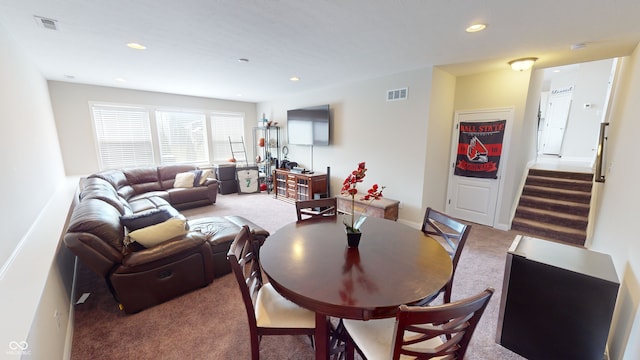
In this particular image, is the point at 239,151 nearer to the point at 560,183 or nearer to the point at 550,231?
the point at 550,231

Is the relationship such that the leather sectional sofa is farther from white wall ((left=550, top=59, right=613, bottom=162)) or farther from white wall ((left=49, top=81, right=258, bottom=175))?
white wall ((left=550, top=59, right=613, bottom=162))

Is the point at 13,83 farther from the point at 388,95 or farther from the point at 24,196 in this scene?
the point at 388,95

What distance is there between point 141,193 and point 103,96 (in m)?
2.21

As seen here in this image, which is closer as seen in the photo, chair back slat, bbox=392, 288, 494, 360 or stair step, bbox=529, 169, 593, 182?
chair back slat, bbox=392, 288, 494, 360

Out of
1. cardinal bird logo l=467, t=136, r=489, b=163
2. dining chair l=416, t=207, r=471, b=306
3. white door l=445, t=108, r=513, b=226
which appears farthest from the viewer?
cardinal bird logo l=467, t=136, r=489, b=163

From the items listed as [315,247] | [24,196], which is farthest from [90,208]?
[315,247]

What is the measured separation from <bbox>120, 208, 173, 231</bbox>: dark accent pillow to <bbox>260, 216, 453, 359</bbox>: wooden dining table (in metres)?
1.35

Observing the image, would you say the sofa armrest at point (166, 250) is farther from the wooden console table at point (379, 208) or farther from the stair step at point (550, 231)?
the stair step at point (550, 231)

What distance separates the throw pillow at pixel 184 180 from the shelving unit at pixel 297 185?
188 centimetres

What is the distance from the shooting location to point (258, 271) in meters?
1.68

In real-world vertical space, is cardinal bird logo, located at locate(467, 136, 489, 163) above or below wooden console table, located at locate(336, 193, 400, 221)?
above

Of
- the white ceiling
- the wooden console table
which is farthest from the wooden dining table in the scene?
the wooden console table

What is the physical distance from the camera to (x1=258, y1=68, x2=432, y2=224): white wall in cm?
371

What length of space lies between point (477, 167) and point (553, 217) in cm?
134
